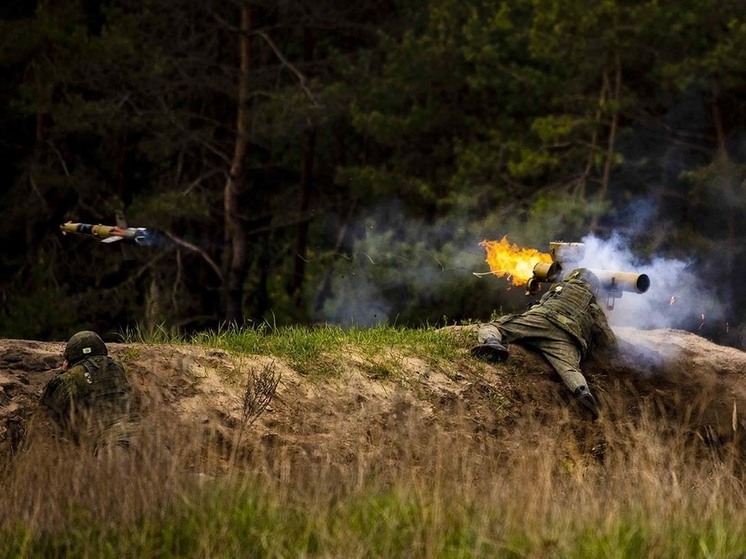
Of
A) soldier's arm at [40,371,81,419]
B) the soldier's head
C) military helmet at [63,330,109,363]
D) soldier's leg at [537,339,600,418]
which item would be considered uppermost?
the soldier's head

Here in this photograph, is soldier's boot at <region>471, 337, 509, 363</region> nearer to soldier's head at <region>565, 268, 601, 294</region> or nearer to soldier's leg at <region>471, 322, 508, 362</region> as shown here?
soldier's leg at <region>471, 322, 508, 362</region>

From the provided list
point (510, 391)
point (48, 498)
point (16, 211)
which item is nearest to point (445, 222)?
point (16, 211)

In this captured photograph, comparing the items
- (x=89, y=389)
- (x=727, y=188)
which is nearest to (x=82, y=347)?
(x=89, y=389)

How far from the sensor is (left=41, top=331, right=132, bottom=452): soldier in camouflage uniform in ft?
29.4

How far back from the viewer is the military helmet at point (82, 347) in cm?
927

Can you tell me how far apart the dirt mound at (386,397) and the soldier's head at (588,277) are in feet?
2.24

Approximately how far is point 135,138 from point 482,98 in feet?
30.0

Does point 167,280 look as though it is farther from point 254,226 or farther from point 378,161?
point 378,161

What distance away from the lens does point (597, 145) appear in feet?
86.6

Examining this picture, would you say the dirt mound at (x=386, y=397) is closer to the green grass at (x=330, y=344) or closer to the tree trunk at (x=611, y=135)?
the green grass at (x=330, y=344)

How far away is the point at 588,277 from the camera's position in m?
12.9

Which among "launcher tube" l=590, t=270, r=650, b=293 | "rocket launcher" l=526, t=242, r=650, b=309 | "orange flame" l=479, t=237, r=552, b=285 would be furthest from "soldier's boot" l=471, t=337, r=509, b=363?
"orange flame" l=479, t=237, r=552, b=285

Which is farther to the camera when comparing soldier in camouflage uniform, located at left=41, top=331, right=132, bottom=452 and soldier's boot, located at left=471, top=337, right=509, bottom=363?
soldier's boot, located at left=471, top=337, right=509, bottom=363

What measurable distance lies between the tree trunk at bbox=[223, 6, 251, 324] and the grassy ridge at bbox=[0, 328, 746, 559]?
63.5 feet
